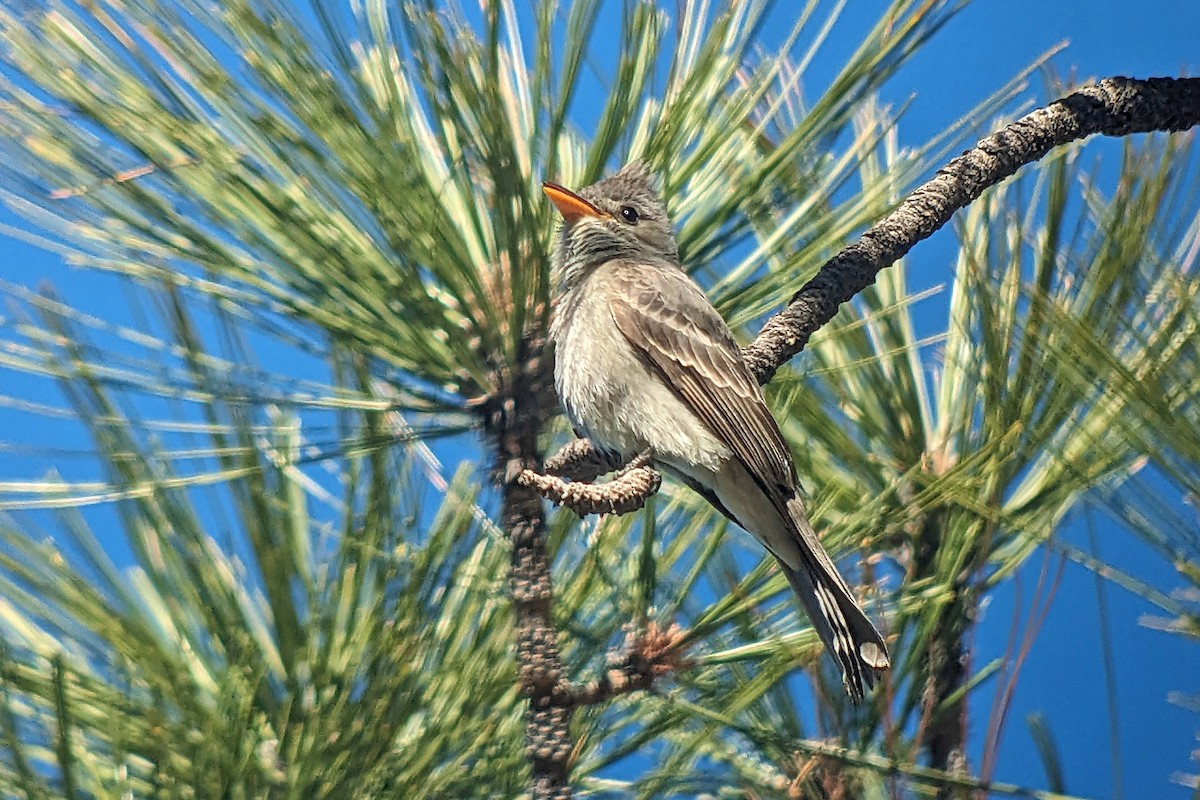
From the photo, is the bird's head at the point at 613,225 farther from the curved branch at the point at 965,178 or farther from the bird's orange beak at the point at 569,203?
the curved branch at the point at 965,178

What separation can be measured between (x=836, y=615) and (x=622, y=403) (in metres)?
0.26

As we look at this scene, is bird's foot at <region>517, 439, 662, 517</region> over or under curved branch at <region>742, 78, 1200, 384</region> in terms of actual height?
under

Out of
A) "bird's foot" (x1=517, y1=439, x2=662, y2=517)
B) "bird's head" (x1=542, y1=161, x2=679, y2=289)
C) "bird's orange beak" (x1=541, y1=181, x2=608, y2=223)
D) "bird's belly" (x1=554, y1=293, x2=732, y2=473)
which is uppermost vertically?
"bird's head" (x1=542, y1=161, x2=679, y2=289)

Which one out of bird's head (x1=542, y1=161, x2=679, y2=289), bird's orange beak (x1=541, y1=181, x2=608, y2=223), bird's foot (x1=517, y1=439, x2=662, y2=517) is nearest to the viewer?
bird's foot (x1=517, y1=439, x2=662, y2=517)

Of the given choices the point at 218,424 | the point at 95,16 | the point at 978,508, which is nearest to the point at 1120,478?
the point at 978,508

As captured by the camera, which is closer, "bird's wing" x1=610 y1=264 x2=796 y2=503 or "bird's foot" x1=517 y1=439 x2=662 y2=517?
"bird's foot" x1=517 y1=439 x2=662 y2=517

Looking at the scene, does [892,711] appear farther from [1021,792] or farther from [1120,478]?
[1120,478]

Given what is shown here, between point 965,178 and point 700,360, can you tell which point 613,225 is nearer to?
point 700,360

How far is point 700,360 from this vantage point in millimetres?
1056

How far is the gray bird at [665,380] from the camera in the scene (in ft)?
3.02

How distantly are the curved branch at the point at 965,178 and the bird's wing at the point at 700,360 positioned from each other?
67 mm

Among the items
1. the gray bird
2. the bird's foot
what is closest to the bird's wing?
the gray bird

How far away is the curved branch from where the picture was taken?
33.3 inches

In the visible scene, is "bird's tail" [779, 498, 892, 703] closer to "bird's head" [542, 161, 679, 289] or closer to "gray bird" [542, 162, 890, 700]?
"gray bird" [542, 162, 890, 700]
